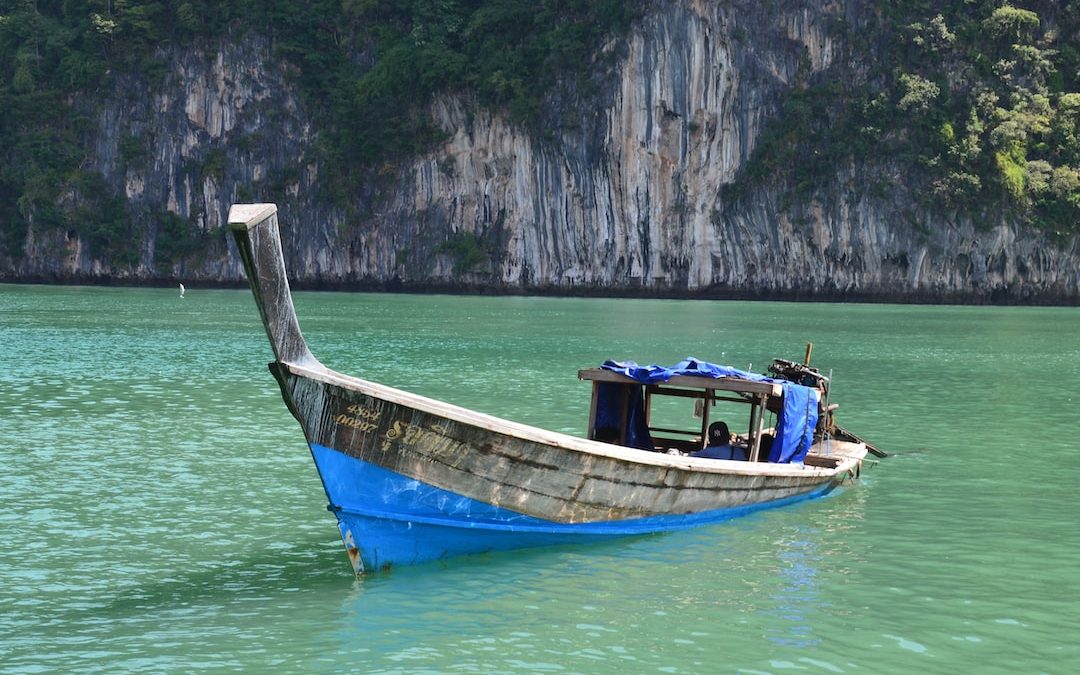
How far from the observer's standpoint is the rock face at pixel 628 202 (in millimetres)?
74812

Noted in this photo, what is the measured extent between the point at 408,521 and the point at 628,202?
2725 inches

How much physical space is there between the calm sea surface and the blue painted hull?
180mm

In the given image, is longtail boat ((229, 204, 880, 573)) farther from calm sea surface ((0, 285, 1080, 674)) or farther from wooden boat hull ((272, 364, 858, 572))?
calm sea surface ((0, 285, 1080, 674))

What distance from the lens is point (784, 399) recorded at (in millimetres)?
13969

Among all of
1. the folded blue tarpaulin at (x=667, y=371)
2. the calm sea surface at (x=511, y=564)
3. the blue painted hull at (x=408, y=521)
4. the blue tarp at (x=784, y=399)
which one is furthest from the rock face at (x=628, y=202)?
the blue painted hull at (x=408, y=521)

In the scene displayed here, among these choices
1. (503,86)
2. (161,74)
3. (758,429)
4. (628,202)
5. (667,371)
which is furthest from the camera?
(161,74)

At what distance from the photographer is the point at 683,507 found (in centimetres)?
1227

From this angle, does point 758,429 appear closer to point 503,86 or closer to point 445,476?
point 445,476

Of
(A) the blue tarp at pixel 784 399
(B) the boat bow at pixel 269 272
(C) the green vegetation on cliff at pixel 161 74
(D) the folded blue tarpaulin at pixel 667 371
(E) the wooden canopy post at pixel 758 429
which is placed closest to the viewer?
(B) the boat bow at pixel 269 272

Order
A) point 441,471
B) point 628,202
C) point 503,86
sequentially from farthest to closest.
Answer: point 628,202, point 503,86, point 441,471

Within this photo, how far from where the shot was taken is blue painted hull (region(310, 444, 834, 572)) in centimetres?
1016

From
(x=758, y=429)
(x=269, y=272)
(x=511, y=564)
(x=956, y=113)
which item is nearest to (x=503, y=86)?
(x=956, y=113)

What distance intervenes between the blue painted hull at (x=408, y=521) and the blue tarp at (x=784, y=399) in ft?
7.68

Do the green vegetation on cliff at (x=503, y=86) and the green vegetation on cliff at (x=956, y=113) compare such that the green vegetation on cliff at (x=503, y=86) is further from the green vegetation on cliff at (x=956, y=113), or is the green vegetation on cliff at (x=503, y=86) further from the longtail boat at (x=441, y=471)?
the longtail boat at (x=441, y=471)
